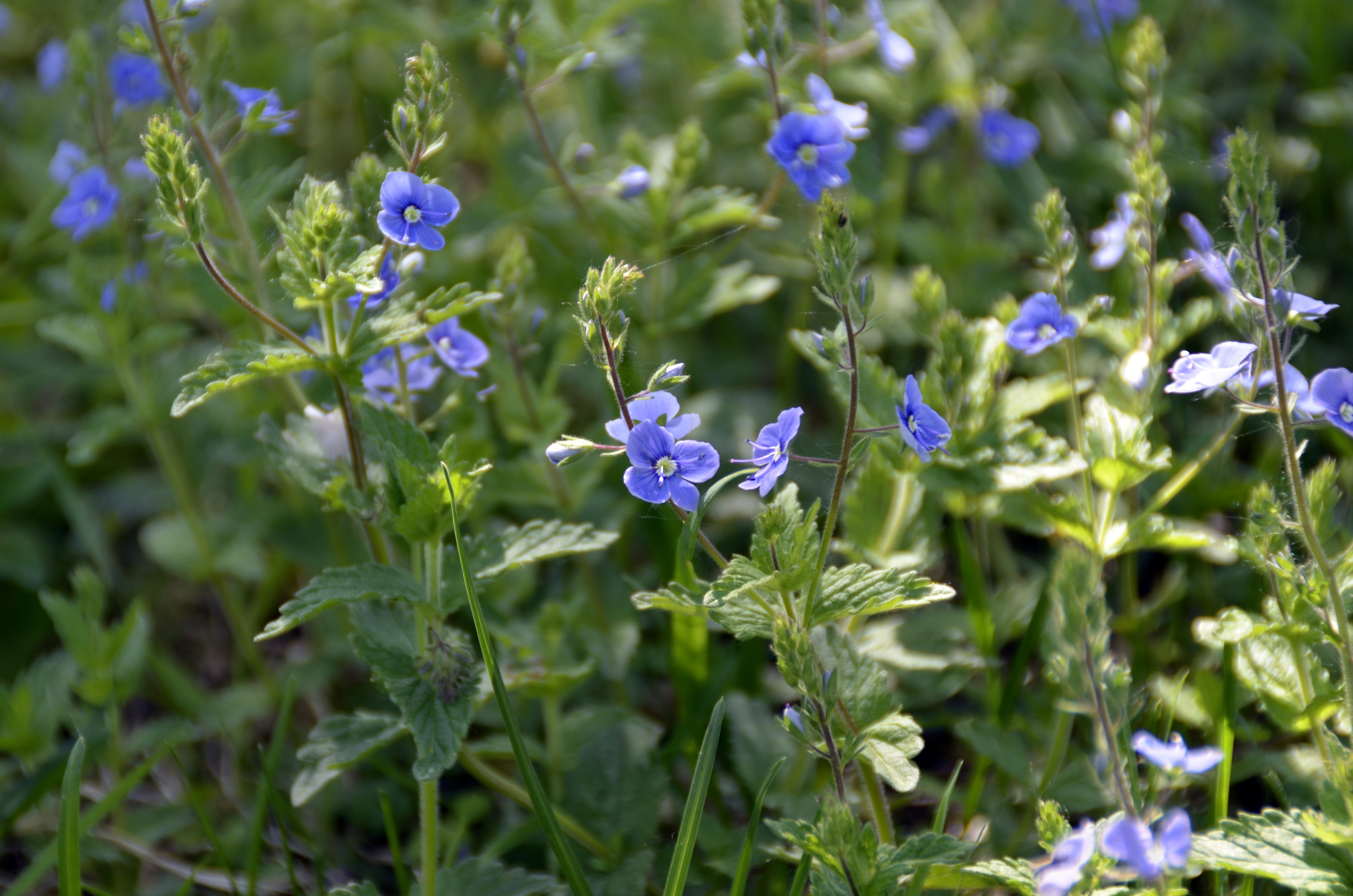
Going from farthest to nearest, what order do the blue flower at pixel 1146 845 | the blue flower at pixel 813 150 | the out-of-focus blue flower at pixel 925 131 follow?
the out-of-focus blue flower at pixel 925 131
the blue flower at pixel 813 150
the blue flower at pixel 1146 845

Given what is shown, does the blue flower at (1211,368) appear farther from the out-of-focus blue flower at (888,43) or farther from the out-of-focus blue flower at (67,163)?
the out-of-focus blue flower at (67,163)

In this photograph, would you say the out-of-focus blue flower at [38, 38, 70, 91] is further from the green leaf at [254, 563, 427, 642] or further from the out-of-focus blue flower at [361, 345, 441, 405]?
the green leaf at [254, 563, 427, 642]

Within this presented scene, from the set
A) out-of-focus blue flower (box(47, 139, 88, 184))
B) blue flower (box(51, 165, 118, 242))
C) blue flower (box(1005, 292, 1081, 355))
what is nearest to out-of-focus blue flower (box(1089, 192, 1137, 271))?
blue flower (box(1005, 292, 1081, 355))

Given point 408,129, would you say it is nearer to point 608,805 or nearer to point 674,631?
point 674,631

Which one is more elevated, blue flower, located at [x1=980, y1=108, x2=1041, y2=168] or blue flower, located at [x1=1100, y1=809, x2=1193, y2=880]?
blue flower, located at [x1=1100, y1=809, x2=1193, y2=880]

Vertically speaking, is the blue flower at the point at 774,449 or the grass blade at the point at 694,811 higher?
the blue flower at the point at 774,449

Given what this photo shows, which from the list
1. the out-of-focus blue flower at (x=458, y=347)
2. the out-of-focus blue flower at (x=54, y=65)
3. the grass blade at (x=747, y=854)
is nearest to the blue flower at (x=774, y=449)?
the grass blade at (x=747, y=854)

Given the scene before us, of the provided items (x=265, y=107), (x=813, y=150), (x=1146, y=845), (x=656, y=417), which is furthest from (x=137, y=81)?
(x=1146, y=845)

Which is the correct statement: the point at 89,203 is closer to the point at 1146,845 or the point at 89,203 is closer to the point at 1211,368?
the point at 1211,368
